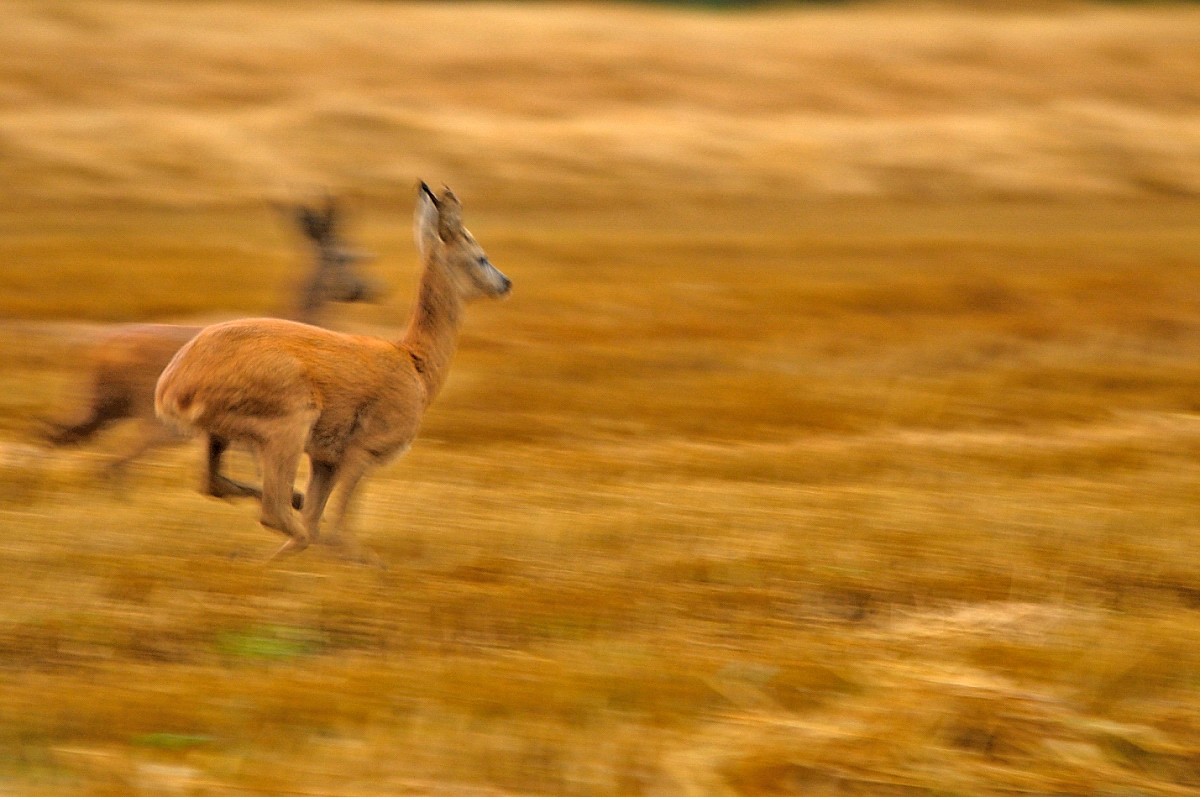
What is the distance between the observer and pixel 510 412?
1147cm

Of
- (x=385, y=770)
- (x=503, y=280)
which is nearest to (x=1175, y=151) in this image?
(x=503, y=280)

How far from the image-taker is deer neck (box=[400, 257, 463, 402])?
7.56m

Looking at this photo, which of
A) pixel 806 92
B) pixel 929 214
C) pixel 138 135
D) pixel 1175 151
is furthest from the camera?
pixel 806 92

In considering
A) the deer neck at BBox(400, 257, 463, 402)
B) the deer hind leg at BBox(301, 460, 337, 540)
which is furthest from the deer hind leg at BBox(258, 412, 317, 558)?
the deer neck at BBox(400, 257, 463, 402)

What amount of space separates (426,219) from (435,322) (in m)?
0.50

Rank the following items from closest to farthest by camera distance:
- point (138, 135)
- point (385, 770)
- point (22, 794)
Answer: point (22, 794)
point (385, 770)
point (138, 135)

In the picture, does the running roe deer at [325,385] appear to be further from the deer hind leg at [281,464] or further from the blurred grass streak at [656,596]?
the blurred grass streak at [656,596]

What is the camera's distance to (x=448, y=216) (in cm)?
754

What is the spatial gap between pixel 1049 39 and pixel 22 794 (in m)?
46.8

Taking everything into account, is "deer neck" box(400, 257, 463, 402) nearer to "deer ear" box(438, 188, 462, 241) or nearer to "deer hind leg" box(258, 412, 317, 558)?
"deer ear" box(438, 188, 462, 241)

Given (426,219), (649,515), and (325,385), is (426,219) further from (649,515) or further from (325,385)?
(649,515)

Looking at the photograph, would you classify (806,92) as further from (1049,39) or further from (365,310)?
(365,310)

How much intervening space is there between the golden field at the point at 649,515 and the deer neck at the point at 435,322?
83 centimetres

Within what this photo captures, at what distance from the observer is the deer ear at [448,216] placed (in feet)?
24.6
